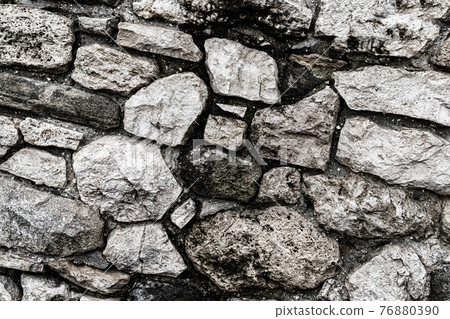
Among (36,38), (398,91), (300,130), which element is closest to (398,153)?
(398,91)

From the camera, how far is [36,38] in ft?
4.65

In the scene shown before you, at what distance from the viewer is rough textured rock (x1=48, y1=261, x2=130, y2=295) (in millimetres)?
1532

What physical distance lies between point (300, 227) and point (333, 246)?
126 millimetres

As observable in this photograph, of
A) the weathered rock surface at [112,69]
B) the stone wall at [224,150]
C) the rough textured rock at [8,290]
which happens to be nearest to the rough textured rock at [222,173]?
the stone wall at [224,150]

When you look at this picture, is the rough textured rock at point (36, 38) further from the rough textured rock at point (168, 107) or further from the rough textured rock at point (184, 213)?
the rough textured rock at point (184, 213)

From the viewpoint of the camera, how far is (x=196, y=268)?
1.54m

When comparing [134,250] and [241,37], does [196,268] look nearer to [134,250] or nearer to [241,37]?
[134,250]

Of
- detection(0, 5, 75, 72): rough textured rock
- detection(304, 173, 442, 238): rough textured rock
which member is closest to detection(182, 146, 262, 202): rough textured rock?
detection(304, 173, 442, 238): rough textured rock

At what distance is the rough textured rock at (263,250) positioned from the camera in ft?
4.82

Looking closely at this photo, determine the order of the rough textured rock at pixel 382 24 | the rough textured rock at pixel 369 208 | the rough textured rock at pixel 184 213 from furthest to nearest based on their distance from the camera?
1. the rough textured rock at pixel 184 213
2. the rough textured rock at pixel 369 208
3. the rough textured rock at pixel 382 24

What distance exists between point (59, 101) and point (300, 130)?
788mm

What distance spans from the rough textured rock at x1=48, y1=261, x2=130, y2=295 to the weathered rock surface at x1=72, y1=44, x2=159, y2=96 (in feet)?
2.05

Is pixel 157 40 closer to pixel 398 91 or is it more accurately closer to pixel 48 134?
pixel 48 134

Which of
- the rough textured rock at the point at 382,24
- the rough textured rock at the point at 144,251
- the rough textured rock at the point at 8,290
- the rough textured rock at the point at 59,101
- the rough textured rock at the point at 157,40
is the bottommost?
the rough textured rock at the point at 8,290
